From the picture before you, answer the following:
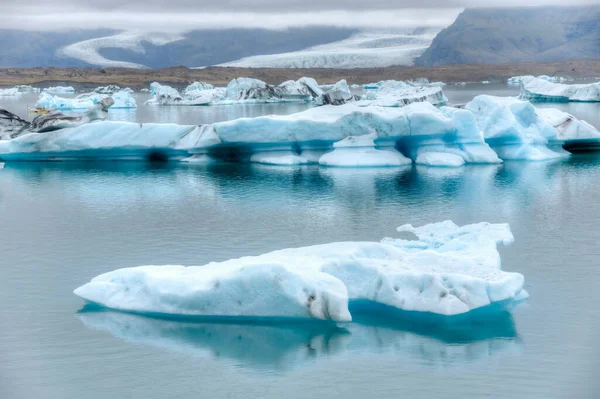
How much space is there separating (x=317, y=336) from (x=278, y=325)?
405mm

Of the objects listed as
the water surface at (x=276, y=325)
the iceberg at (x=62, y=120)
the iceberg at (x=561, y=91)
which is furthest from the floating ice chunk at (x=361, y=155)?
the iceberg at (x=561, y=91)

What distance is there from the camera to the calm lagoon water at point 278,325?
579cm

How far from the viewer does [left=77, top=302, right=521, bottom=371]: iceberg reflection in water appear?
246 inches

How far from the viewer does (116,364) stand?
6117 millimetres

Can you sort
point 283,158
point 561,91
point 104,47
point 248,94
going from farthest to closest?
point 104,47 → point 248,94 → point 561,91 → point 283,158

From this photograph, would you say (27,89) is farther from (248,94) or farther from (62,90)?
(248,94)

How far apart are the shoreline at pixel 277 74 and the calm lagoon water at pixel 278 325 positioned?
4686 cm

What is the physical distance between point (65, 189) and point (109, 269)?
269 inches

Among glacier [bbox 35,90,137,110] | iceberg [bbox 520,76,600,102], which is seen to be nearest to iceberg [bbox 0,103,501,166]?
glacier [bbox 35,90,137,110]

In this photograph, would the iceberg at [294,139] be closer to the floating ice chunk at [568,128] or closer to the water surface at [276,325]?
the water surface at [276,325]

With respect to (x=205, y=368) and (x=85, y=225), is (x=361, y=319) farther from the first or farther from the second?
(x=85, y=225)

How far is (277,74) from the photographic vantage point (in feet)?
214

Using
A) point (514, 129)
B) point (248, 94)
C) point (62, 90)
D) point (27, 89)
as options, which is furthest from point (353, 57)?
point (514, 129)

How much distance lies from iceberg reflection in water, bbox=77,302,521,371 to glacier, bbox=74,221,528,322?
12 cm
